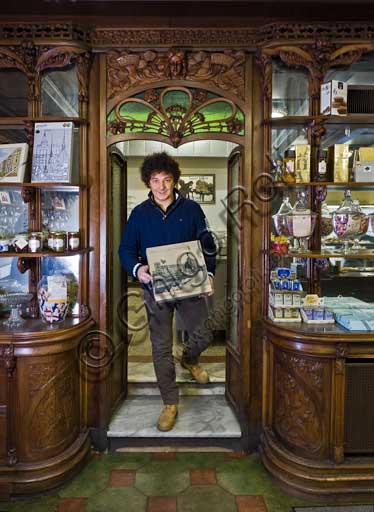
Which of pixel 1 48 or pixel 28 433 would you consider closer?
pixel 28 433

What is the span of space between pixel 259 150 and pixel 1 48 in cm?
174

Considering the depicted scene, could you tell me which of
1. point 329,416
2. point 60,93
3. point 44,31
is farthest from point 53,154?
point 329,416

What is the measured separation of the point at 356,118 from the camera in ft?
7.57

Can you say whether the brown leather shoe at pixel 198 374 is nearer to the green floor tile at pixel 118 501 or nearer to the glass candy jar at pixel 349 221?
the green floor tile at pixel 118 501

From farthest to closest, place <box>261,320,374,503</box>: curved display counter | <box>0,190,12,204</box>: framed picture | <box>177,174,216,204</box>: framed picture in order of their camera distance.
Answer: <box>177,174,216,204</box>: framed picture < <box>0,190,12,204</box>: framed picture < <box>261,320,374,503</box>: curved display counter

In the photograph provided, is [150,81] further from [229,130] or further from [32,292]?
[32,292]

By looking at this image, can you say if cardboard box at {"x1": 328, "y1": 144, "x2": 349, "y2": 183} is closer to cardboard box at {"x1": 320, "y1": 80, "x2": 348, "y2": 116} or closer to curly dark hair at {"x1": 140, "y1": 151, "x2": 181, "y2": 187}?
cardboard box at {"x1": 320, "y1": 80, "x2": 348, "y2": 116}

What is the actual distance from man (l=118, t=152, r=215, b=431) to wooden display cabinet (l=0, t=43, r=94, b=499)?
0.34 meters

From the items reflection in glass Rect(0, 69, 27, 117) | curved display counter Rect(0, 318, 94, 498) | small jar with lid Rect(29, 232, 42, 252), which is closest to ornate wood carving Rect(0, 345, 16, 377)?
curved display counter Rect(0, 318, 94, 498)

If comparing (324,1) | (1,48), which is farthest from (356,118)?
(1,48)

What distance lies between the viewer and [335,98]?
2246mm

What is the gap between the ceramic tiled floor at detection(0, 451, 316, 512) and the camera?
192 centimetres

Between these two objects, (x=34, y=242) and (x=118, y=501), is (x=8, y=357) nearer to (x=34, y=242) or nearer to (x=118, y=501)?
(x=34, y=242)

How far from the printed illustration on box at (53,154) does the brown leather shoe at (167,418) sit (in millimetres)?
1626
